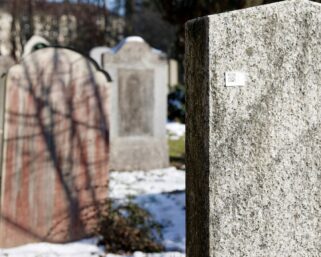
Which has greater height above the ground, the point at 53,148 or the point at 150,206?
the point at 53,148

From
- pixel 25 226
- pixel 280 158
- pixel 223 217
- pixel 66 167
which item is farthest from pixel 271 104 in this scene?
pixel 25 226

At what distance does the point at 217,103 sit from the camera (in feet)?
7.88

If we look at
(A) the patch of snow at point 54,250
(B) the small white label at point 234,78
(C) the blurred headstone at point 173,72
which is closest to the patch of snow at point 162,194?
(A) the patch of snow at point 54,250

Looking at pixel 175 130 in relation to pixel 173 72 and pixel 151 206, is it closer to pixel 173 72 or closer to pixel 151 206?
pixel 173 72

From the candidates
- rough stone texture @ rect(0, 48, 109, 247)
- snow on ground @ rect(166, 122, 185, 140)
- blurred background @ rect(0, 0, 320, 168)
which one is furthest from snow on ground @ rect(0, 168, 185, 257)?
blurred background @ rect(0, 0, 320, 168)

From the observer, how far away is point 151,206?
5855mm

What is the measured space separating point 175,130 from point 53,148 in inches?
395

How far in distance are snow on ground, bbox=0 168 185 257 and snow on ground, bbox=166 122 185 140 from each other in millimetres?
4724

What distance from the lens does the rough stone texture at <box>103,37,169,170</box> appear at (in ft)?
28.9

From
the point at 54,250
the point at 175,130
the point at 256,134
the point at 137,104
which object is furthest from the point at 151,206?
the point at 175,130

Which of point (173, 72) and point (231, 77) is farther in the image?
point (173, 72)

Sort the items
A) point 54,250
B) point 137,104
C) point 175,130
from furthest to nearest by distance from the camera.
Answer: point 175,130
point 137,104
point 54,250

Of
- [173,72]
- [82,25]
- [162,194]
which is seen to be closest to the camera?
[162,194]

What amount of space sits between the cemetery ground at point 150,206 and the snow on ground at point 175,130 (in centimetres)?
283
